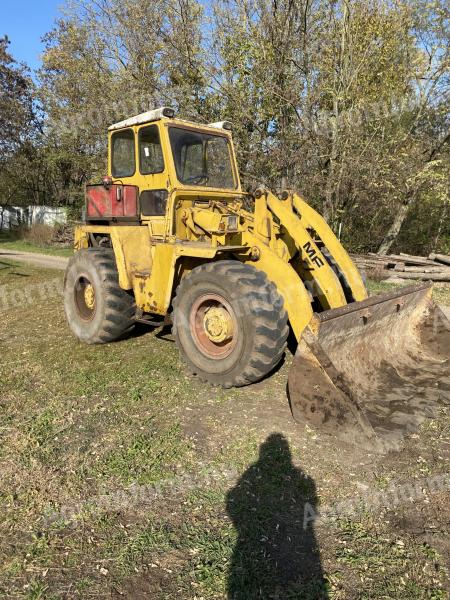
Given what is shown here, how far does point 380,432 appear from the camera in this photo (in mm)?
3650

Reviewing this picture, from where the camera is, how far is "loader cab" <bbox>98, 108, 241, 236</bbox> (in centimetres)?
534

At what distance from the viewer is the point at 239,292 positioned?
14.3 feet

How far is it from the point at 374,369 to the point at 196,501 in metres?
2.49

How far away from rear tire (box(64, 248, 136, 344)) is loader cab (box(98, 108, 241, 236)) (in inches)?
32.8

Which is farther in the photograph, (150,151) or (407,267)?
(407,267)

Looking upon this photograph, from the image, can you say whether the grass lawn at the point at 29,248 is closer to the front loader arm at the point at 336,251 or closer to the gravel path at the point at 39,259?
the gravel path at the point at 39,259

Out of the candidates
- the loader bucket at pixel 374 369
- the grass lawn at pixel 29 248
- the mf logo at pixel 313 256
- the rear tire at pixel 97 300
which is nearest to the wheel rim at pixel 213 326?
the loader bucket at pixel 374 369

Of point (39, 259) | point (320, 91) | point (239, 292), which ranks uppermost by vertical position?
point (320, 91)

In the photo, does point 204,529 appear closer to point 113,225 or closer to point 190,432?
point 190,432

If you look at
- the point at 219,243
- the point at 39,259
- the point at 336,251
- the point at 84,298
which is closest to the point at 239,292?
the point at 219,243

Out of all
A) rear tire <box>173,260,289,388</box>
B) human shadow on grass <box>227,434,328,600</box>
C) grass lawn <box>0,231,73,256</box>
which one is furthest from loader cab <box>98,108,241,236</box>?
grass lawn <box>0,231,73,256</box>

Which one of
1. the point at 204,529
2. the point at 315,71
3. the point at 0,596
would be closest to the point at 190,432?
the point at 204,529

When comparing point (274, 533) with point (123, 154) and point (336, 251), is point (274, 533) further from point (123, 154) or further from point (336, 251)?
point (123, 154)

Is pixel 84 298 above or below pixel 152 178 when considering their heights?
below
